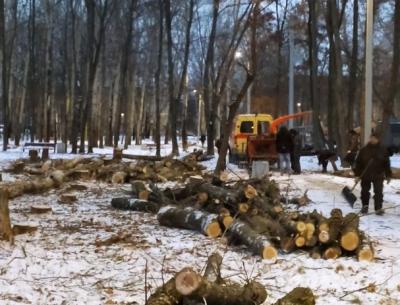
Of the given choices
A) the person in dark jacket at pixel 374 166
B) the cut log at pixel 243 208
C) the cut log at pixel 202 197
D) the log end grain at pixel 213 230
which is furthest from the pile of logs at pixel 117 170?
the log end grain at pixel 213 230

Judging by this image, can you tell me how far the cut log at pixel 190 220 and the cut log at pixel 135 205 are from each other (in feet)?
4.55

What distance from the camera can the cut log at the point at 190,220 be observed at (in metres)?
9.80

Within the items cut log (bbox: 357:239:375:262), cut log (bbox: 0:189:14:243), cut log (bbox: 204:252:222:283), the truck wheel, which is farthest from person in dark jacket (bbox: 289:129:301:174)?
cut log (bbox: 204:252:222:283)

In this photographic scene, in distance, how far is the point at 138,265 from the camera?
26.0 feet

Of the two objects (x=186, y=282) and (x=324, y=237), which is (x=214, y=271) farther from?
(x=324, y=237)

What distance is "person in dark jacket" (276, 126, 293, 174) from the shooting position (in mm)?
20775

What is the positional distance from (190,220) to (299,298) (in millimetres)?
4583

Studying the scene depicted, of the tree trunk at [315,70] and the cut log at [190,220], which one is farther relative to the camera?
the tree trunk at [315,70]

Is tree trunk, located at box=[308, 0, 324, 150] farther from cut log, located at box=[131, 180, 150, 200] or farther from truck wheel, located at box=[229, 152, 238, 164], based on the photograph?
cut log, located at box=[131, 180, 150, 200]

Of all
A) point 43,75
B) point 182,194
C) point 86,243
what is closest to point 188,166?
point 182,194

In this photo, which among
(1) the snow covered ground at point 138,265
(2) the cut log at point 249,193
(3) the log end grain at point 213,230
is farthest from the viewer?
(2) the cut log at point 249,193

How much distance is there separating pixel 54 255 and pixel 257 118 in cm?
2148

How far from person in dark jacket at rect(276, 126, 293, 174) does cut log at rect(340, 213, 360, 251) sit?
12.3 meters

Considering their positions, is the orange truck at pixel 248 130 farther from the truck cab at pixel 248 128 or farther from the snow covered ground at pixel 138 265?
the snow covered ground at pixel 138 265
